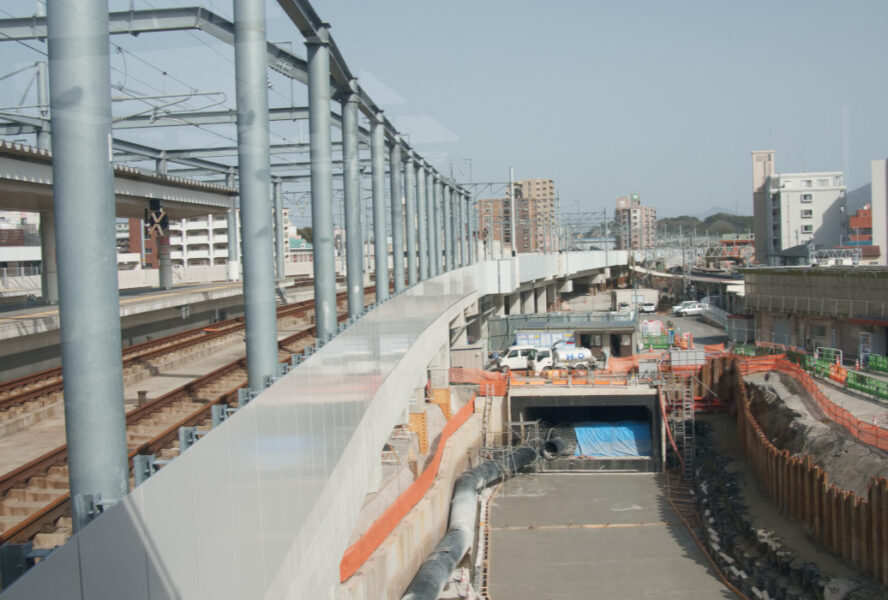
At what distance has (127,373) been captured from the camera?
42.3 ft

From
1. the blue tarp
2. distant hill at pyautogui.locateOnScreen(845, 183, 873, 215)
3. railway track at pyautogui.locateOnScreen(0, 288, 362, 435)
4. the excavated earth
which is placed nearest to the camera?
railway track at pyautogui.locateOnScreen(0, 288, 362, 435)

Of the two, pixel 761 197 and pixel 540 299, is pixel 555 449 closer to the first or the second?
pixel 540 299

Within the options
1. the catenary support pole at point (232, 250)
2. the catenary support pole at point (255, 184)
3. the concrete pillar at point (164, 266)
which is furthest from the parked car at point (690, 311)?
the catenary support pole at point (255, 184)

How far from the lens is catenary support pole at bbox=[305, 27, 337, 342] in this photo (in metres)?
8.68

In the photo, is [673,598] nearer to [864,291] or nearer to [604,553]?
[604,553]

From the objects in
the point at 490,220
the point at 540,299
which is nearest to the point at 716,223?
the point at 540,299

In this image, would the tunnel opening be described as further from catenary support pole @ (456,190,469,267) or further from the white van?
catenary support pole @ (456,190,469,267)

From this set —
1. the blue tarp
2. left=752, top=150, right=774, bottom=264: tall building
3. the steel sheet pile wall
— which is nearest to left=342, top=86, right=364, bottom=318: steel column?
the steel sheet pile wall

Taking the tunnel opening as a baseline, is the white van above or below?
above

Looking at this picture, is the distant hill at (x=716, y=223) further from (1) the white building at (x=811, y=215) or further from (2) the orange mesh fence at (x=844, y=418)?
(2) the orange mesh fence at (x=844, y=418)

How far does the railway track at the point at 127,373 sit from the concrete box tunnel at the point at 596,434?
29.4 ft

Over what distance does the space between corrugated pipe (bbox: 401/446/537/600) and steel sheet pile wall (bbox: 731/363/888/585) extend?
691cm

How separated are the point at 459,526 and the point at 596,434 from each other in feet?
Answer: 33.0

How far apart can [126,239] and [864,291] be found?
53939 mm
